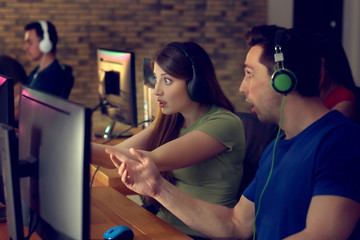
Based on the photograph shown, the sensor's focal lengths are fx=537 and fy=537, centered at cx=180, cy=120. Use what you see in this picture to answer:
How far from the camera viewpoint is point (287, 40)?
4.46ft

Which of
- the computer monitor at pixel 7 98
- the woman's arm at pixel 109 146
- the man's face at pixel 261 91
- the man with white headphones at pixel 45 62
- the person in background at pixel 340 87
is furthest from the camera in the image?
the man with white headphones at pixel 45 62

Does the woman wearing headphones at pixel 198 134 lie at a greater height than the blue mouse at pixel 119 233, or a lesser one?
greater

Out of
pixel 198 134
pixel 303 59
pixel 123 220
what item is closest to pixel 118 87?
pixel 198 134

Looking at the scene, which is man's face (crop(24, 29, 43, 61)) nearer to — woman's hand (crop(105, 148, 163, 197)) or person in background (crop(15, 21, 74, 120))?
person in background (crop(15, 21, 74, 120))

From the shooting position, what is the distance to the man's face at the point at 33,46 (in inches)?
173

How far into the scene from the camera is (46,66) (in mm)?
4293

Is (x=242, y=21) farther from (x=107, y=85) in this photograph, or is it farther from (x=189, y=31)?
(x=107, y=85)

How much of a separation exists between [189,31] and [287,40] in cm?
452

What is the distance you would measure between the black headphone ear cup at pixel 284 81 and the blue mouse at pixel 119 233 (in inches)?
23.0

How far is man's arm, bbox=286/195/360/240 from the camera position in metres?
1.20

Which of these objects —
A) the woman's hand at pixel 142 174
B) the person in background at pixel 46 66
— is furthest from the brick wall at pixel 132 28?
the woman's hand at pixel 142 174

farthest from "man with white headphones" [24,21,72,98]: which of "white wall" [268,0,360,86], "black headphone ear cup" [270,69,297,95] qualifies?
"black headphone ear cup" [270,69,297,95]

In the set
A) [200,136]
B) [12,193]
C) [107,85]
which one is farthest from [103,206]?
[107,85]

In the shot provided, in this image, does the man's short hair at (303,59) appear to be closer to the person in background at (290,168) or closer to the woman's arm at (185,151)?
the person in background at (290,168)
